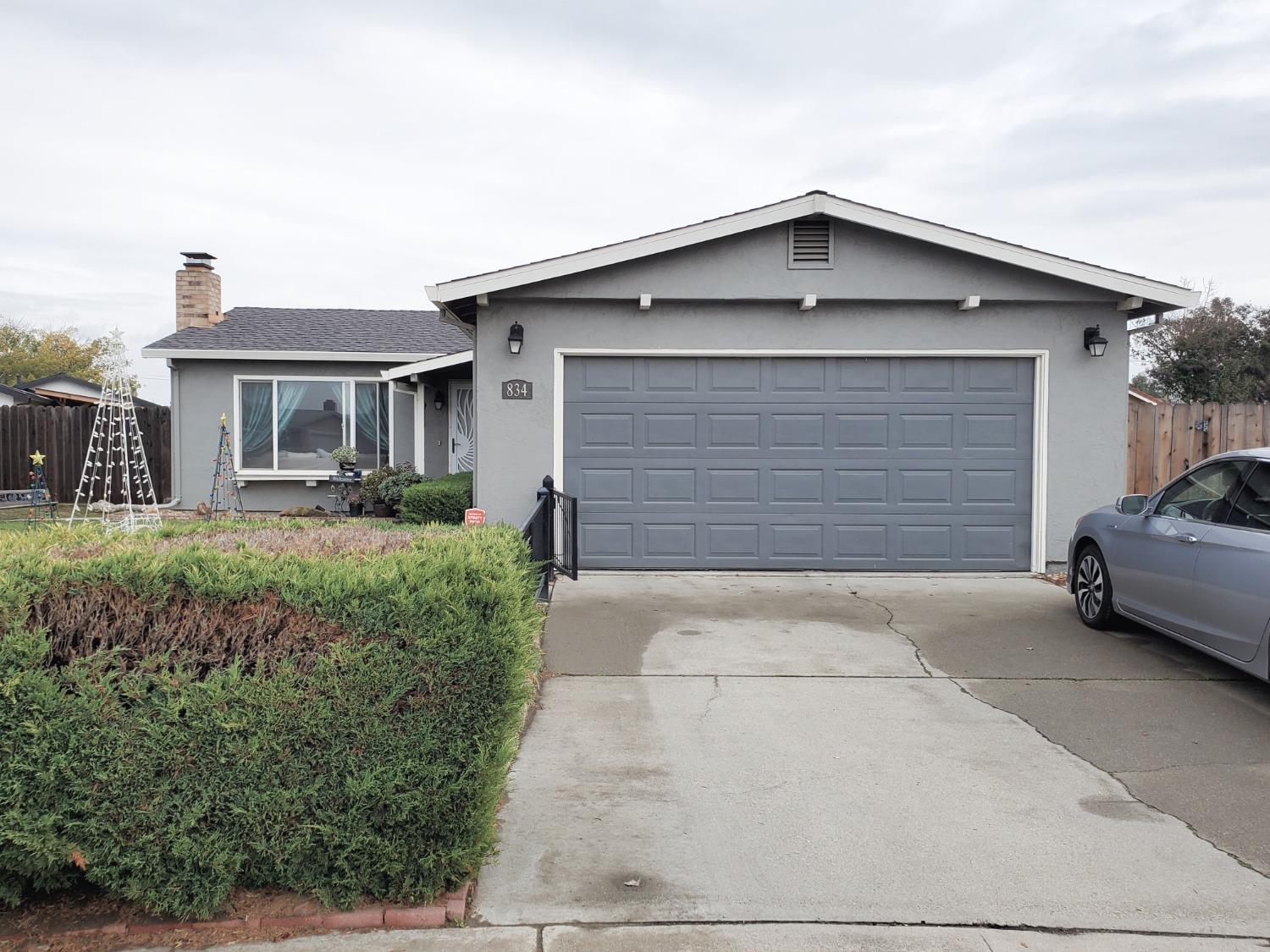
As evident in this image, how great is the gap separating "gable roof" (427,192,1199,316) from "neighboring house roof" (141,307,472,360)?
6685mm

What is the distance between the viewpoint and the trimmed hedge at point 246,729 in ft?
9.94

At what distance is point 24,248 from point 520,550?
39.4m

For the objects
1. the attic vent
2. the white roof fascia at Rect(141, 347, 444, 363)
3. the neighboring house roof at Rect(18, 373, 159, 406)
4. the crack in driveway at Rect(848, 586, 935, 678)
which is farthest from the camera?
the neighboring house roof at Rect(18, 373, 159, 406)

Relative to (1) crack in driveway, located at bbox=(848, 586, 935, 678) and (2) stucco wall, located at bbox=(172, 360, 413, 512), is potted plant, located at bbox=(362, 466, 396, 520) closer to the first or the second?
(2) stucco wall, located at bbox=(172, 360, 413, 512)

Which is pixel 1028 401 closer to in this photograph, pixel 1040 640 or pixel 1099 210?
pixel 1040 640

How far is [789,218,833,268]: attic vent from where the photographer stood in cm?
956

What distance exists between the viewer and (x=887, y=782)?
4.39 m

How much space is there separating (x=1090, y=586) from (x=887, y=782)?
13.0ft

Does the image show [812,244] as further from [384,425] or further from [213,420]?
[213,420]

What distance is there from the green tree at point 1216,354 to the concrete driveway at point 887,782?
70.7 feet

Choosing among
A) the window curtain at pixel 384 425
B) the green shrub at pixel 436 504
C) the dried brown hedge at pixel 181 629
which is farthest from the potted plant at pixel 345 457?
the dried brown hedge at pixel 181 629

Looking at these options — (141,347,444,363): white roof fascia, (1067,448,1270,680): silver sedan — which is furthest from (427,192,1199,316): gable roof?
(141,347,444,363): white roof fascia

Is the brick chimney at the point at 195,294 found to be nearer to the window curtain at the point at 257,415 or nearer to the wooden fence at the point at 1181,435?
the window curtain at the point at 257,415

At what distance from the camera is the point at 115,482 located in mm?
17469
